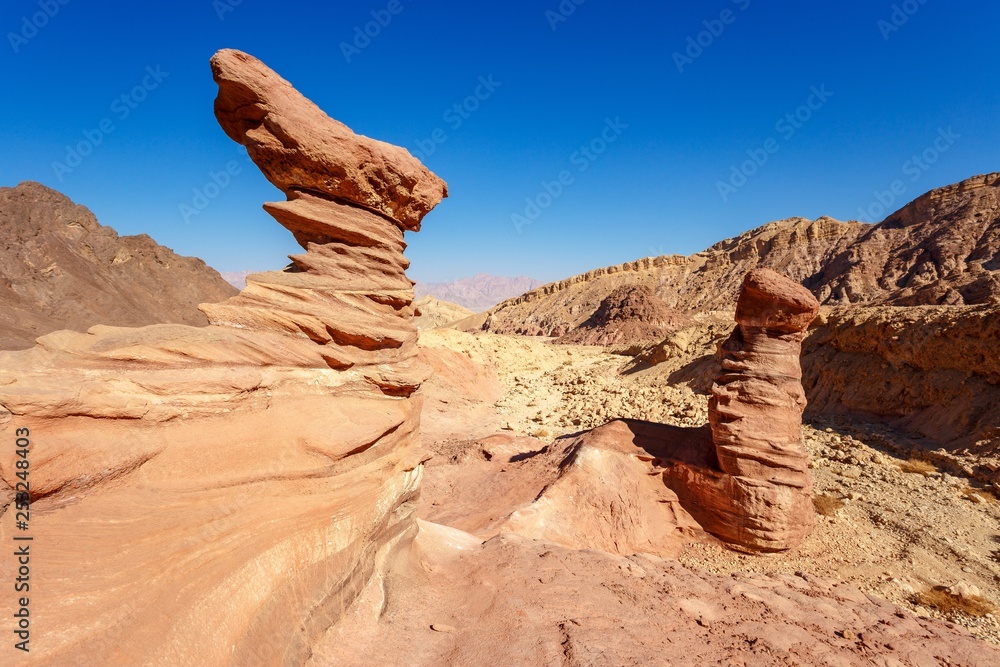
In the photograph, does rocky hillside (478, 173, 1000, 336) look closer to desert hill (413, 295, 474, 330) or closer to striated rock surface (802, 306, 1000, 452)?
desert hill (413, 295, 474, 330)

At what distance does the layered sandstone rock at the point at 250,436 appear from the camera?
2.62 m

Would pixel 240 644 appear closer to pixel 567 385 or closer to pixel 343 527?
pixel 343 527

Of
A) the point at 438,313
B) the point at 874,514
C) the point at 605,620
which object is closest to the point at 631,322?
the point at 874,514

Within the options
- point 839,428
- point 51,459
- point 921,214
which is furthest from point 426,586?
point 921,214

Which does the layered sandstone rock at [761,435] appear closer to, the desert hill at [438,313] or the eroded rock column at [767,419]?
the eroded rock column at [767,419]

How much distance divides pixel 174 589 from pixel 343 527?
1.40m

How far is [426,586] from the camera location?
4852mm

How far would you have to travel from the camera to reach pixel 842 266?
42.2 meters

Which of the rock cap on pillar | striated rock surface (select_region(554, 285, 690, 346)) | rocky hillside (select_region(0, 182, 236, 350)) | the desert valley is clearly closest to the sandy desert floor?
the desert valley

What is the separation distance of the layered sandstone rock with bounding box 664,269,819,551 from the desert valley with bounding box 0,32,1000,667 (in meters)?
0.04

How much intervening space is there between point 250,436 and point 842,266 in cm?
5272

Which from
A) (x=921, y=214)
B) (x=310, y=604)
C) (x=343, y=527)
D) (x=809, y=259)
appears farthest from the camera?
(x=809, y=259)

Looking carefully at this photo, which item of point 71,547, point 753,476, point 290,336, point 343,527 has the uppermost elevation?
point 290,336

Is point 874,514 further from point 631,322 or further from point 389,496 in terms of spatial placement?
point 631,322
